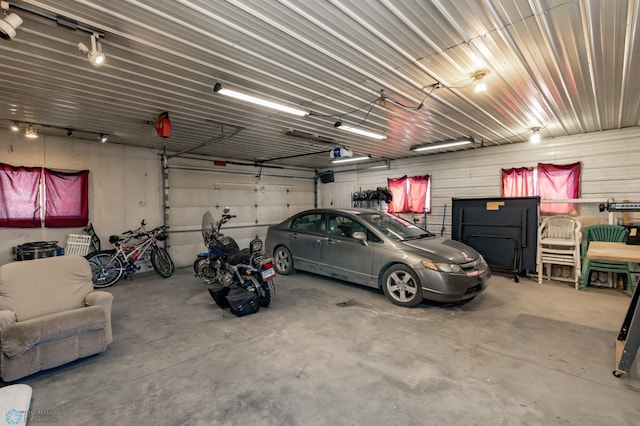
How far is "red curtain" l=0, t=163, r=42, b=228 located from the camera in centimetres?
464

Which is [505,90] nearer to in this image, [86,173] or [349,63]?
[349,63]

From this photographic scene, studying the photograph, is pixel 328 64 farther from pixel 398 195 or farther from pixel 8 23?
pixel 398 195

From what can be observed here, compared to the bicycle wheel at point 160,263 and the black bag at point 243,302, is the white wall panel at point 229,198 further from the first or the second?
the black bag at point 243,302

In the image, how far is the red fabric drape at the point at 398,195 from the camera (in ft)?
26.1

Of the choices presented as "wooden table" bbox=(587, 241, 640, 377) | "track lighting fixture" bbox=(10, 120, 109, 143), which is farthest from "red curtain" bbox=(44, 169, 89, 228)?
"wooden table" bbox=(587, 241, 640, 377)

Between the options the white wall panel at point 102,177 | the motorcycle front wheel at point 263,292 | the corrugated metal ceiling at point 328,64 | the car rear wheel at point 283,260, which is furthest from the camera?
the car rear wheel at point 283,260

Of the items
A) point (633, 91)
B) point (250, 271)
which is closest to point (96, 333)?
point (250, 271)

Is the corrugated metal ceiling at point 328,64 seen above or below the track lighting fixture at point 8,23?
above

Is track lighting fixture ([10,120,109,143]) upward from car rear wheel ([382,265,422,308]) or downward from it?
upward

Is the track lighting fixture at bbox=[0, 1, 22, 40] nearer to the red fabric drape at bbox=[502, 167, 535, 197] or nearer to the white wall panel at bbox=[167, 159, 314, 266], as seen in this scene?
the white wall panel at bbox=[167, 159, 314, 266]

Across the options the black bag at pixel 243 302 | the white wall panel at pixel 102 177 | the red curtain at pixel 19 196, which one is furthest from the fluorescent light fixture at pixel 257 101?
the red curtain at pixel 19 196

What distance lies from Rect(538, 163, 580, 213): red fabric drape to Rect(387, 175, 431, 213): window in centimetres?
237

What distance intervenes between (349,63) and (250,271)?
2.76 metres

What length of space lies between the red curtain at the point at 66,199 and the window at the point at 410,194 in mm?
7061
